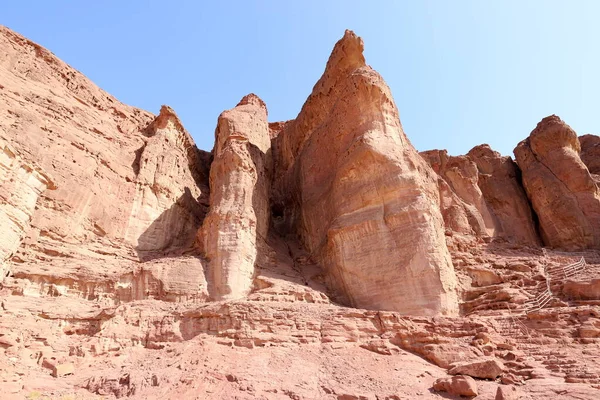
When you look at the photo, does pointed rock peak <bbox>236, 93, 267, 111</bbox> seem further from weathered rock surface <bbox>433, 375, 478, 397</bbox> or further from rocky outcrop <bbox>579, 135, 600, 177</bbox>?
rocky outcrop <bbox>579, 135, 600, 177</bbox>

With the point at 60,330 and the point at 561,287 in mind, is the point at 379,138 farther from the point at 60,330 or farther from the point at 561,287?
the point at 60,330

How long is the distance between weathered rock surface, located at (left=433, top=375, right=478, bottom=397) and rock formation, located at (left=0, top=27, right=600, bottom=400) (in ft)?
0.34

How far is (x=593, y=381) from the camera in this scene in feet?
32.7

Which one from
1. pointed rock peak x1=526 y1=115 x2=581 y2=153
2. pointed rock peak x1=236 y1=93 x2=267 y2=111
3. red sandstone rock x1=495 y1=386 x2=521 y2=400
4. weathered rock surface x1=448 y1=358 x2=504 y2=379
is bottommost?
red sandstone rock x1=495 y1=386 x2=521 y2=400

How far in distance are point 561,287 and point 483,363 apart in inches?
295

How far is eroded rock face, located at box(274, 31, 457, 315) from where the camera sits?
15.0 meters

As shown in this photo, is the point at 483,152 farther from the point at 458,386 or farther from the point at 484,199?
the point at 458,386

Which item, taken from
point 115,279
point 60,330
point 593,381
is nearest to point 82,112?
point 115,279

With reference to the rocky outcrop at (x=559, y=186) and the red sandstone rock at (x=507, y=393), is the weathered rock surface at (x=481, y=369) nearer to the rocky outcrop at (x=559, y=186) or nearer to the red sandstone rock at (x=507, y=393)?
the red sandstone rock at (x=507, y=393)

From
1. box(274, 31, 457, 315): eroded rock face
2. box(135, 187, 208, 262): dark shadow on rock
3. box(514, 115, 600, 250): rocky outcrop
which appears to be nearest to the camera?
box(274, 31, 457, 315): eroded rock face

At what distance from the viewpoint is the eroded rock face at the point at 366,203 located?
15.0 metres

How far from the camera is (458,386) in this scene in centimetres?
952

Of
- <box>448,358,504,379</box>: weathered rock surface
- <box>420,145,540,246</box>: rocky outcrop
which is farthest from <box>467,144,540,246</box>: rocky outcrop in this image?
<box>448,358,504,379</box>: weathered rock surface

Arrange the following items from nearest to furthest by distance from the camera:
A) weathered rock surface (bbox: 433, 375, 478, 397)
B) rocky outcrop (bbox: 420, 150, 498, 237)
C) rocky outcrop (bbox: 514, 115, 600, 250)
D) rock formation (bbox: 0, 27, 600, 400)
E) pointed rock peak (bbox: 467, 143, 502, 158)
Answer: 1. weathered rock surface (bbox: 433, 375, 478, 397)
2. rock formation (bbox: 0, 27, 600, 400)
3. rocky outcrop (bbox: 420, 150, 498, 237)
4. rocky outcrop (bbox: 514, 115, 600, 250)
5. pointed rock peak (bbox: 467, 143, 502, 158)
